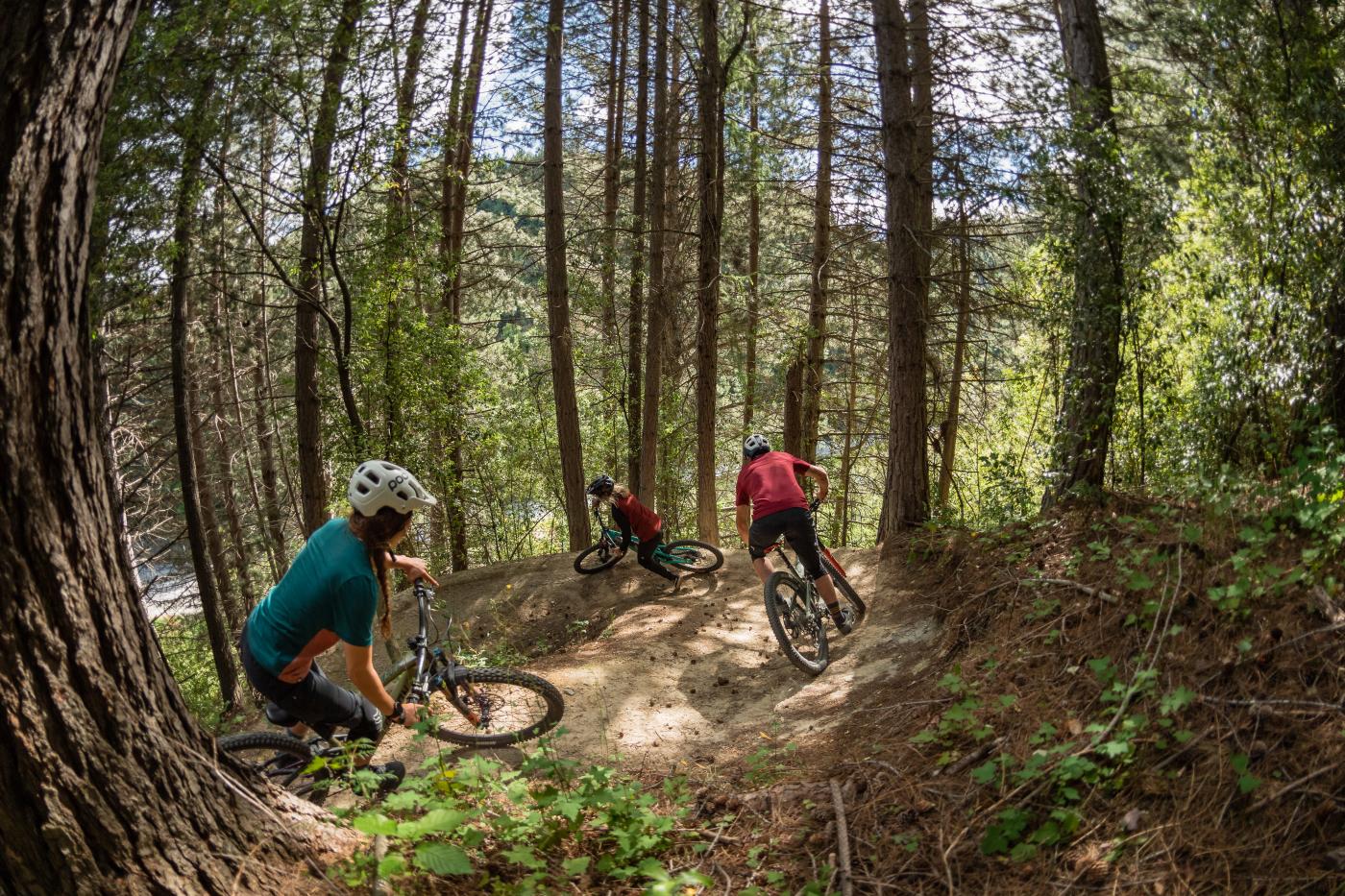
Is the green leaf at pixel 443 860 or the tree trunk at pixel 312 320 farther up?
the tree trunk at pixel 312 320

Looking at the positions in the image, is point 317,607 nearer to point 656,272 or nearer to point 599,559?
point 599,559

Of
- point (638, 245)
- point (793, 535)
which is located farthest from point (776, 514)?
point (638, 245)

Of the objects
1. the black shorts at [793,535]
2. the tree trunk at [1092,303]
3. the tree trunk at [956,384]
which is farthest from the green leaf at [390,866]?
the tree trunk at [956,384]

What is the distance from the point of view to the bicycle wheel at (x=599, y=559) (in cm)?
1231

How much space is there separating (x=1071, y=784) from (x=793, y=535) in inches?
168

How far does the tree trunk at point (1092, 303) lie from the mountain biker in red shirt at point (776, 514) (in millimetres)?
2201

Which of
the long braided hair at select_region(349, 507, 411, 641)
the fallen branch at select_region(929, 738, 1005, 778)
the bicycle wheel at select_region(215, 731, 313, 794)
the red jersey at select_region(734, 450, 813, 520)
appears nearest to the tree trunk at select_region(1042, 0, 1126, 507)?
the red jersey at select_region(734, 450, 813, 520)

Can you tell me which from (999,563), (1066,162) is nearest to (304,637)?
(999,563)

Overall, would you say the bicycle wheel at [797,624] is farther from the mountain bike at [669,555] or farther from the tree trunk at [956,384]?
the tree trunk at [956,384]

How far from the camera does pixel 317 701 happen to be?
4.26 metres

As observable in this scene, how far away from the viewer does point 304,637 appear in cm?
408

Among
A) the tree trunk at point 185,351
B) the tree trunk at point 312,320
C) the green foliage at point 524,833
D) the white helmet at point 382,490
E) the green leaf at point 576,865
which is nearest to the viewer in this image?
the green foliage at point 524,833

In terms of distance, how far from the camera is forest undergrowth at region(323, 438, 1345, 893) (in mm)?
3189

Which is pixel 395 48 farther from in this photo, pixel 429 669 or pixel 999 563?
pixel 999 563
